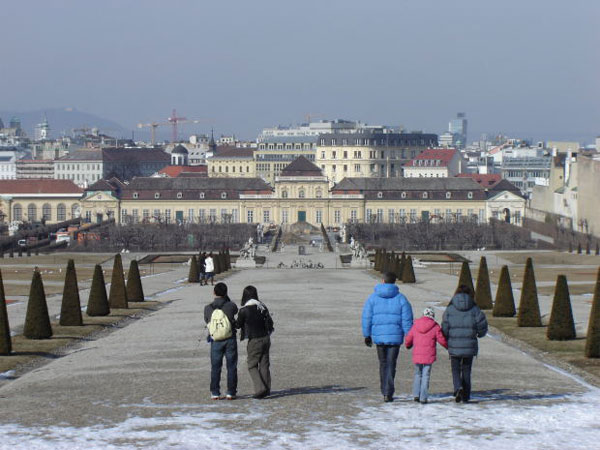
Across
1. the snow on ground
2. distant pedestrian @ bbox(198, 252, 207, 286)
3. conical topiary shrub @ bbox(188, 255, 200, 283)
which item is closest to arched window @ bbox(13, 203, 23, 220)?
distant pedestrian @ bbox(198, 252, 207, 286)

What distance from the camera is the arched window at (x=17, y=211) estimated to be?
150125 mm

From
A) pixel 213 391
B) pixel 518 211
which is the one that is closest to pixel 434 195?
pixel 518 211

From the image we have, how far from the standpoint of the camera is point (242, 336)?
874 inches

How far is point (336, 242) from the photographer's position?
11838 cm

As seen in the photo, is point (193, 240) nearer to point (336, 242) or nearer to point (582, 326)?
point (336, 242)

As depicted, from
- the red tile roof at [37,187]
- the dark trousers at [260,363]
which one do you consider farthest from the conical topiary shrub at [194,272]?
the red tile roof at [37,187]

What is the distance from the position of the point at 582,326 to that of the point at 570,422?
1651 cm

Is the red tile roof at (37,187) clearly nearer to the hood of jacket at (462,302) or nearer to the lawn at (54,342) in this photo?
the lawn at (54,342)

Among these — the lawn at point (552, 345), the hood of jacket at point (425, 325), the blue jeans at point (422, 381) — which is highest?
the hood of jacket at point (425, 325)

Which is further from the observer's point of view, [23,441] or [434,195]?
[434,195]

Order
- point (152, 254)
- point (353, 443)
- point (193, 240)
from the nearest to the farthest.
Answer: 1. point (353, 443)
2. point (152, 254)
3. point (193, 240)

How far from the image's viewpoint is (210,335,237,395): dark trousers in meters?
22.4

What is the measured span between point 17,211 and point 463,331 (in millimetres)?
133942

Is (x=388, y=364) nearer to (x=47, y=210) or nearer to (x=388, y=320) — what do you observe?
(x=388, y=320)
